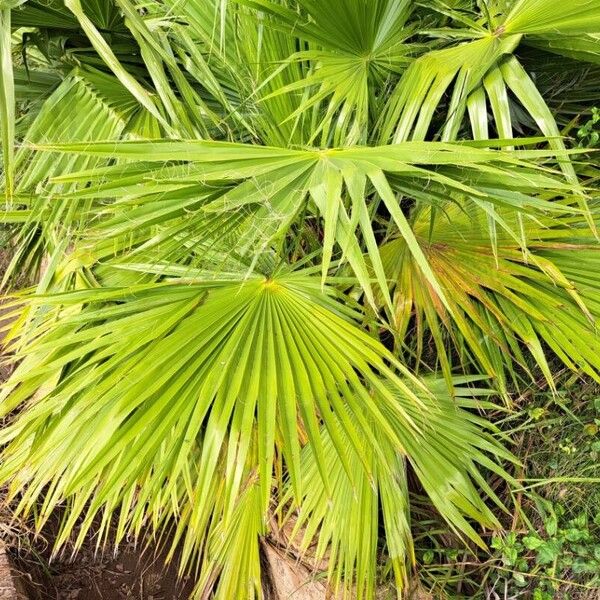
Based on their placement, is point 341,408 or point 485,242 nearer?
point 341,408

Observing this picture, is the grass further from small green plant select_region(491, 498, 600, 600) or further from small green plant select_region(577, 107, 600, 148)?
small green plant select_region(577, 107, 600, 148)

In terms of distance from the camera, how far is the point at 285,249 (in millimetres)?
1367

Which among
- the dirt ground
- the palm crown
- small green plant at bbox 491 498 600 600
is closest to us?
the palm crown

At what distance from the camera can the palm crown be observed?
0.89m

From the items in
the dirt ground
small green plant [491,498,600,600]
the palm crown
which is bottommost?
the dirt ground

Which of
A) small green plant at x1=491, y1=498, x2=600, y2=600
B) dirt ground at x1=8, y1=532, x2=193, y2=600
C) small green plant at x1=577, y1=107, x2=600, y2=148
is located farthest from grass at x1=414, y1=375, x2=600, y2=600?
dirt ground at x1=8, y1=532, x2=193, y2=600

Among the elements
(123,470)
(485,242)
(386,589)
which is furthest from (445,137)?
(386,589)

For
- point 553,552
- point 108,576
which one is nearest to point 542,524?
point 553,552

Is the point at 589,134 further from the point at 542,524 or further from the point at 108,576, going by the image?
the point at 108,576

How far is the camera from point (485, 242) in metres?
1.22

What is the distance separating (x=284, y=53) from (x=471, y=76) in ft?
→ 1.40

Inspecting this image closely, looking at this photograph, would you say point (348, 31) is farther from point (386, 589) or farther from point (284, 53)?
point (386, 589)

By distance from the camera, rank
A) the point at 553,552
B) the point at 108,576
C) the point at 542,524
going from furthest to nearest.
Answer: the point at 108,576
the point at 542,524
the point at 553,552

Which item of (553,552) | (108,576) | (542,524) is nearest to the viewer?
(553,552)
